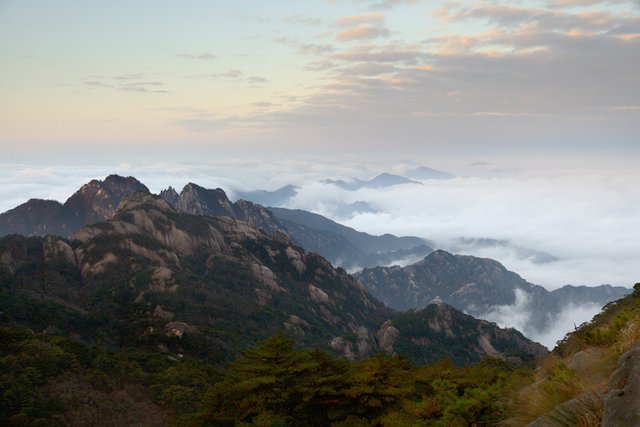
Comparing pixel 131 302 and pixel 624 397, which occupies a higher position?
pixel 624 397

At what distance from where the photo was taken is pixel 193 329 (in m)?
130

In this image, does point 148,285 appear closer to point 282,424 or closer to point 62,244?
point 62,244

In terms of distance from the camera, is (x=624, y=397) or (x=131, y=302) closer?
(x=624, y=397)

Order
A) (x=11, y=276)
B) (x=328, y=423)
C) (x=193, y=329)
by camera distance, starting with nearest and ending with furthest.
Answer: (x=328, y=423) → (x=193, y=329) → (x=11, y=276)

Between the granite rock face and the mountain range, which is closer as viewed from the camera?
the granite rock face

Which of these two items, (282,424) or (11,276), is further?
(11,276)

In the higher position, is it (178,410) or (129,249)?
(129,249)

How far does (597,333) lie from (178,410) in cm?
5008

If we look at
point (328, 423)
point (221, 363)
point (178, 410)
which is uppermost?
point (328, 423)

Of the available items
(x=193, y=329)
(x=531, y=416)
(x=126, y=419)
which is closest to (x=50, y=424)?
(x=126, y=419)

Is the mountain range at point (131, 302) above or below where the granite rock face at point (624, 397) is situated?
below

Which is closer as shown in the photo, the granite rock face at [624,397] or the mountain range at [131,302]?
the granite rock face at [624,397]

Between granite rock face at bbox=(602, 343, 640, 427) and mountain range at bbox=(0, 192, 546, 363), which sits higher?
granite rock face at bbox=(602, 343, 640, 427)

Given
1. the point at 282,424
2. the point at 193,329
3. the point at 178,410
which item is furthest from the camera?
the point at 193,329
